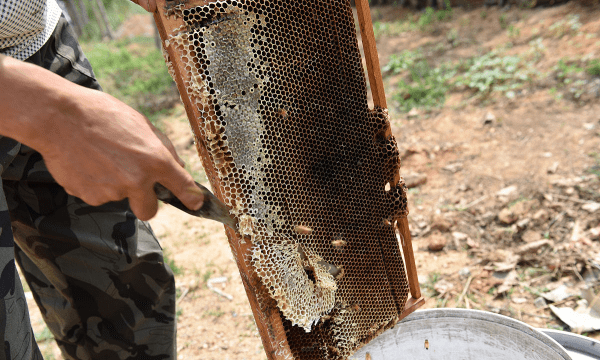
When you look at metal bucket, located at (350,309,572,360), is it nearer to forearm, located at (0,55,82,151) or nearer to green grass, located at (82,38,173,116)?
forearm, located at (0,55,82,151)

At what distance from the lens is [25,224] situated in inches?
64.2

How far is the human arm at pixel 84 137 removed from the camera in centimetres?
97

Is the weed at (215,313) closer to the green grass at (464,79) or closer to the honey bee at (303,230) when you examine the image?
the honey bee at (303,230)

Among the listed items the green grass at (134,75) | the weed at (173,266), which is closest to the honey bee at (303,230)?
the weed at (173,266)

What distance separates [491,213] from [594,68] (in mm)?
2341

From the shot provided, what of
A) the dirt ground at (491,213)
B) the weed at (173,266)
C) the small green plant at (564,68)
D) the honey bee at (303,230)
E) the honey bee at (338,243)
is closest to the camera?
the honey bee at (303,230)

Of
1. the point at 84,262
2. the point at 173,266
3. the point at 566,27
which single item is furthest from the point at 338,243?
the point at 566,27

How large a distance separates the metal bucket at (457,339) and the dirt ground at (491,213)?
68 centimetres

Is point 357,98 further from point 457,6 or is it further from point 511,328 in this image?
point 457,6

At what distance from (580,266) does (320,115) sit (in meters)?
1.97

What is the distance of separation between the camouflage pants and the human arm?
57cm

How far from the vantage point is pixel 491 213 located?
121 inches

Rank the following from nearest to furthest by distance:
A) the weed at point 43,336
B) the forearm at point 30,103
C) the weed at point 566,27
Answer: the forearm at point 30,103 < the weed at point 43,336 < the weed at point 566,27

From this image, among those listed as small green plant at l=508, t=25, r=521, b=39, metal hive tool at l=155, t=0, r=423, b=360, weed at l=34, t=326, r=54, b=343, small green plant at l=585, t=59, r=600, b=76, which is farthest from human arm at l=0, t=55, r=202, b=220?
small green plant at l=508, t=25, r=521, b=39
